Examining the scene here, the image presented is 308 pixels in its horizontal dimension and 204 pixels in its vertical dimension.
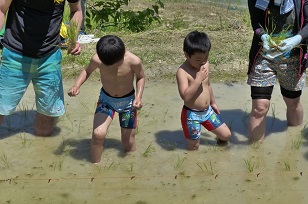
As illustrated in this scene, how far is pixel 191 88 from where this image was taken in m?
4.28

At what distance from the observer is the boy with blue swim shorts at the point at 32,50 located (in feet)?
14.4

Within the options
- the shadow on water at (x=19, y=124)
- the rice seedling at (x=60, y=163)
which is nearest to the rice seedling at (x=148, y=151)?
the rice seedling at (x=60, y=163)

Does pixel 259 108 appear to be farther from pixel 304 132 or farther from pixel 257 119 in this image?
pixel 304 132

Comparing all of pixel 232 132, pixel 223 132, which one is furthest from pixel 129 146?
pixel 232 132

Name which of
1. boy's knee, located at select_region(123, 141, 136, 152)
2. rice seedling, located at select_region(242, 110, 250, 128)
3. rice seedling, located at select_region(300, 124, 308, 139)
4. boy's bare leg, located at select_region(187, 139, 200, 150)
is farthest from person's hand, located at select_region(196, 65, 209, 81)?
rice seedling, located at select_region(300, 124, 308, 139)

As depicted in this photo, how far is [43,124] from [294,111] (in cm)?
224

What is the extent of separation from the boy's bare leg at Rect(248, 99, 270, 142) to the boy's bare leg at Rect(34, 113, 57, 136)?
1729mm

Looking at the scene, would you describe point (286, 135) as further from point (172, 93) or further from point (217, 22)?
point (217, 22)

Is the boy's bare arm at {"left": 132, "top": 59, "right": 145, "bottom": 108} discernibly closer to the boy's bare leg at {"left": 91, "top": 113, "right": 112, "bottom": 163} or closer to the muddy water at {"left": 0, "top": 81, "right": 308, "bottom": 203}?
the boy's bare leg at {"left": 91, "top": 113, "right": 112, "bottom": 163}

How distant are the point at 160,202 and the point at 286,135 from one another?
166 cm

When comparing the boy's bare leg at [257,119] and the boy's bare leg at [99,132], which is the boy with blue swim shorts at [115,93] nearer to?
the boy's bare leg at [99,132]

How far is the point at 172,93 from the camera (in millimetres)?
5895

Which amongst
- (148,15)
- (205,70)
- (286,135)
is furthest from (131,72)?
(148,15)

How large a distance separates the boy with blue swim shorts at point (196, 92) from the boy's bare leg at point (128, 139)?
1.44 ft
